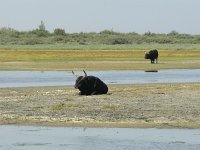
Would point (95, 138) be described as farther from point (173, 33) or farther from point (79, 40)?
point (173, 33)

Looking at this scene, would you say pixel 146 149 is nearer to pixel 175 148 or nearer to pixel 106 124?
pixel 175 148

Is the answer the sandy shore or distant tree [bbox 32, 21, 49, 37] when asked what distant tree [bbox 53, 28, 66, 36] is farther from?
the sandy shore

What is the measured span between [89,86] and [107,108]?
3.79 metres

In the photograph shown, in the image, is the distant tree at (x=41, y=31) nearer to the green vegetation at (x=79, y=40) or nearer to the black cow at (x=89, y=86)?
the green vegetation at (x=79, y=40)

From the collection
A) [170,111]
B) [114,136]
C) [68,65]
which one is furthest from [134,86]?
[68,65]

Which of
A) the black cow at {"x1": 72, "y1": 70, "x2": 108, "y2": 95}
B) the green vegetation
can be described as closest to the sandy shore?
the black cow at {"x1": 72, "y1": 70, "x2": 108, "y2": 95}

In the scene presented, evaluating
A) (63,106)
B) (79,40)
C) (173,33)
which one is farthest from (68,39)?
(63,106)

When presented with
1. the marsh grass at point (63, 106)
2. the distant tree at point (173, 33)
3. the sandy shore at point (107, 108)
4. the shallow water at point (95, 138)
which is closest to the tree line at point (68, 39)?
the distant tree at point (173, 33)

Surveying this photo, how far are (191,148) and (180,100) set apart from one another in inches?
313

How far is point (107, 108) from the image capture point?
19.7 metres

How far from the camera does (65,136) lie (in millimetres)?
15391

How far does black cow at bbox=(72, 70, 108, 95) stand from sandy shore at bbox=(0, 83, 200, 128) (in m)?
0.33

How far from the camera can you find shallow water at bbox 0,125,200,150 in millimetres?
13930

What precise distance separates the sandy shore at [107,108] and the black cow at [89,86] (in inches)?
13.1
